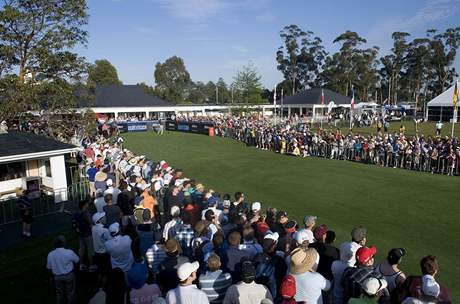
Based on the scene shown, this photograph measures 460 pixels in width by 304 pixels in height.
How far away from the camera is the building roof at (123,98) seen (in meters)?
56.0

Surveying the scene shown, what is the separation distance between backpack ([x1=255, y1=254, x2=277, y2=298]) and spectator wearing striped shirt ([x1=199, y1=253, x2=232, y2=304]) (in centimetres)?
55

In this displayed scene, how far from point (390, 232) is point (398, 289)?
6.53 meters

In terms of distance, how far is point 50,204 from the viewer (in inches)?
591

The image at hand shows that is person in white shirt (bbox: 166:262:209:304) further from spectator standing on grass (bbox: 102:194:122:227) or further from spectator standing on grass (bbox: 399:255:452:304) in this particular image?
spectator standing on grass (bbox: 102:194:122:227)

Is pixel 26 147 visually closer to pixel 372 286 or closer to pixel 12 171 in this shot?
pixel 12 171

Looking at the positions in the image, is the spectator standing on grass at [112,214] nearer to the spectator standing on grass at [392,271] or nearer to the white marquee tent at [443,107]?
the spectator standing on grass at [392,271]

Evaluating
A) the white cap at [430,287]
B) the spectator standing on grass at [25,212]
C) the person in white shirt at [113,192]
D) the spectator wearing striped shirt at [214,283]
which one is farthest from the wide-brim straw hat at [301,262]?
the spectator standing on grass at [25,212]

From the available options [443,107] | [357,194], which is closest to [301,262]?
[357,194]

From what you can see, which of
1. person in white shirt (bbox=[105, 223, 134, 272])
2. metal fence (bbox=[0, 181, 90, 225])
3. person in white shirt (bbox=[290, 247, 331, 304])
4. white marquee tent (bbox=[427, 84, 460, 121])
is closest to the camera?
person in white shirt (bbox=[290, 247, 331, 304])

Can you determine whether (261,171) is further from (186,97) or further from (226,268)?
(186,97)

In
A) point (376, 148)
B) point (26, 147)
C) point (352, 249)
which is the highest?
point (26, 147)

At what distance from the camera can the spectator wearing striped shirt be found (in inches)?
203

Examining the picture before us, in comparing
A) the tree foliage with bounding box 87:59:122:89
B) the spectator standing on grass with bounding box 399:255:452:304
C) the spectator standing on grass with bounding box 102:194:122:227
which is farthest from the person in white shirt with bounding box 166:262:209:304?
the tree foliage with bounding box 87:59:122:89

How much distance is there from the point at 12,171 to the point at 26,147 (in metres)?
1.74
